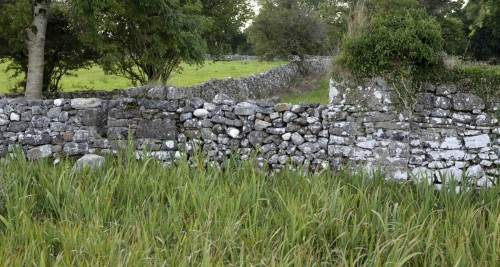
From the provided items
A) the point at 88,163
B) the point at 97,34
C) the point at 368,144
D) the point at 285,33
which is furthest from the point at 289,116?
the point at 285,33

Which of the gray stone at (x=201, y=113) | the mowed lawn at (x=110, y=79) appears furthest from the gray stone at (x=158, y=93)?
the mowed lawn at (x=110, y=79)

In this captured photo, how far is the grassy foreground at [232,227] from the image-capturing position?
3.46 m

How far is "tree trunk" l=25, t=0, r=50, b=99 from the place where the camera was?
478 inches

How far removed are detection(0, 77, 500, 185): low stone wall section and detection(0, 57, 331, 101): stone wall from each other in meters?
0.19

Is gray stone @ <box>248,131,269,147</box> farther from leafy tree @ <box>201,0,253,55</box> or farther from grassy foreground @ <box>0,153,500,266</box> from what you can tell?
leafy tree @ <box>201,0,253,55</box>

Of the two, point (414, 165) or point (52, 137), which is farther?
point (52, 137)

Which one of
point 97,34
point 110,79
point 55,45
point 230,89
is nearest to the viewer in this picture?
point 97,34

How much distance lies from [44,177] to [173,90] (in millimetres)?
3084

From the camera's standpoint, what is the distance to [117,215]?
179 inches

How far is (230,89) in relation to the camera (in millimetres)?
18344

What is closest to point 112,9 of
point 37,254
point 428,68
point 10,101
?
point 10,101

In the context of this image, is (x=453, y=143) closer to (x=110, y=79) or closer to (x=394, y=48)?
(x=394, y=48)

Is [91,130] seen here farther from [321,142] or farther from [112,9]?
[112,9]

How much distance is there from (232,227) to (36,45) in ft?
34.2
